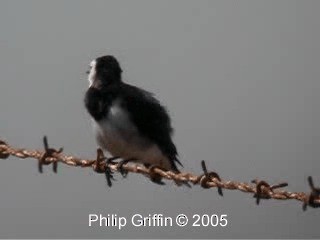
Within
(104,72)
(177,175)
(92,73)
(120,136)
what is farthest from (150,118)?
(177,175)

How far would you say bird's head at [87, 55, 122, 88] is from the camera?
9289 mm

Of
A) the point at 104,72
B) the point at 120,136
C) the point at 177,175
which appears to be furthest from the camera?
the point at 104,72

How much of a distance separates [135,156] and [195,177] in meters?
3.59

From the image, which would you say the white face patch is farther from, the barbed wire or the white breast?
the barbed wire

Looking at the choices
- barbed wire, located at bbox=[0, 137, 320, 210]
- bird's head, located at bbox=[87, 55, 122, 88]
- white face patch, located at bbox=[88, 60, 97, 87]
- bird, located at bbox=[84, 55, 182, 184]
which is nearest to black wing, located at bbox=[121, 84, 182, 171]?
bird, located at bbox=[84, 55, 182, 184]

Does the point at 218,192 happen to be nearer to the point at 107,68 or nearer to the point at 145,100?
the point at 145,100

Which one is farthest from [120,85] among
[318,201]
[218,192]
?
[318,201]

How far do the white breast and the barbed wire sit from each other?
1.56 metres

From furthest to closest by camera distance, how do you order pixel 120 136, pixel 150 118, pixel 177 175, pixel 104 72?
pixel 104 72, pixel 150 118, pixel 120 136, pixel 177 175

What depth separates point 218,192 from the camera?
4.99 meters

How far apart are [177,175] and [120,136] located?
11.1 feet

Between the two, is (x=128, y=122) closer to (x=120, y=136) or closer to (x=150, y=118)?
(x=120, y=136)

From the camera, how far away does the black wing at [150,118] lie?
8.87m

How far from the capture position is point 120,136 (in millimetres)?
8625
